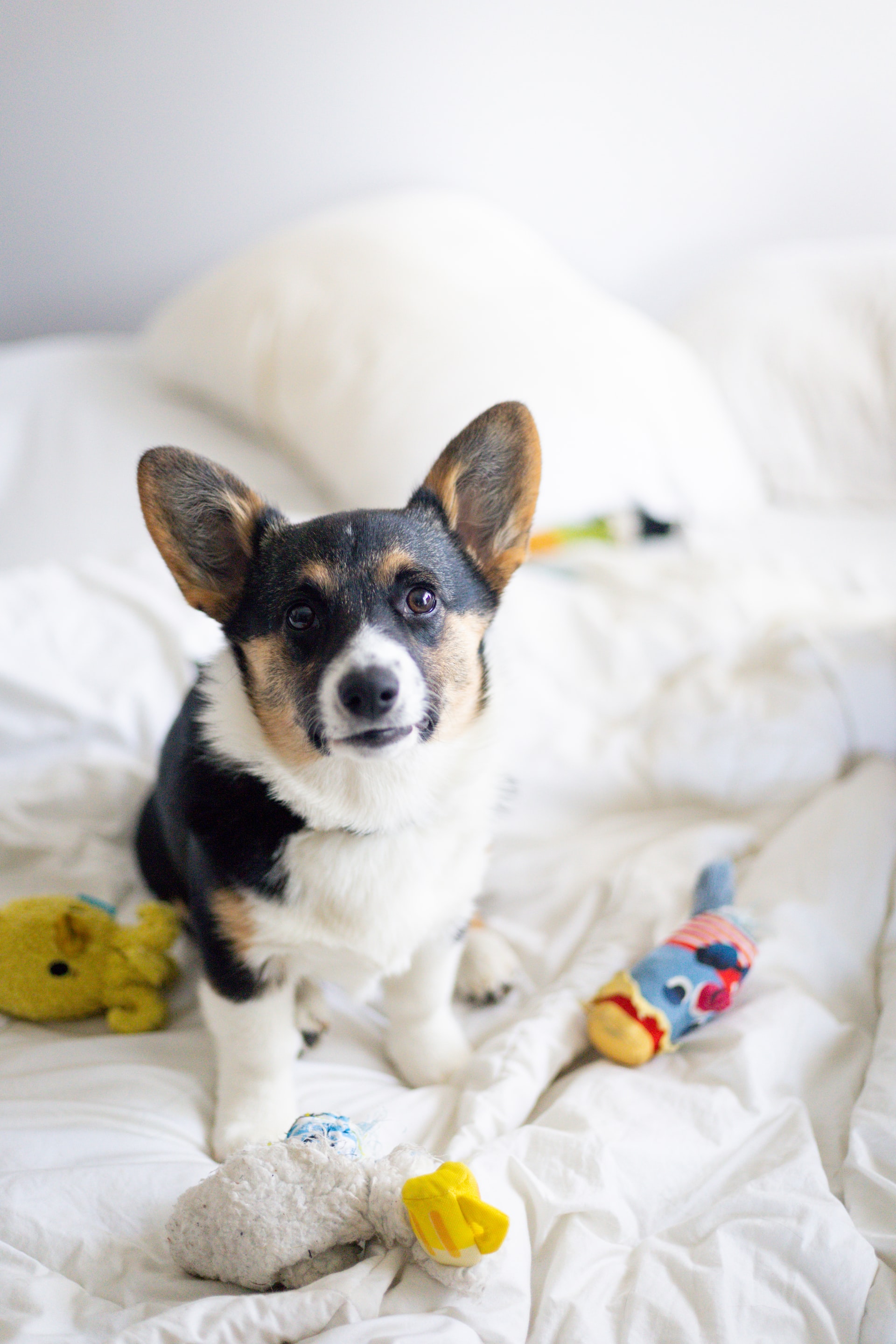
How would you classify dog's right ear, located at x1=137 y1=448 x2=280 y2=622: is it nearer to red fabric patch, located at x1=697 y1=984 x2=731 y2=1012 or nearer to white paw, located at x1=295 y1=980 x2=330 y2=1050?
white paw, located at x1=295 y1=980 x2=330 y2=1050

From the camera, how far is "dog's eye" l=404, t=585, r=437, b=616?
3.46ft

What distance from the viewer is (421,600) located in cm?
106

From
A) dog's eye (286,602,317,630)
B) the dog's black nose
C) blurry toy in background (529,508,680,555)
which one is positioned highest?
dog's eye (286,602,317,630)

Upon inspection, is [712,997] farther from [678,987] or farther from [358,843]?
[358,843]

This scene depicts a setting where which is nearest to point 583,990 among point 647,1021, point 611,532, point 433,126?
point 647,1021

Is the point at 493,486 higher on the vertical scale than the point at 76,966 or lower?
higher

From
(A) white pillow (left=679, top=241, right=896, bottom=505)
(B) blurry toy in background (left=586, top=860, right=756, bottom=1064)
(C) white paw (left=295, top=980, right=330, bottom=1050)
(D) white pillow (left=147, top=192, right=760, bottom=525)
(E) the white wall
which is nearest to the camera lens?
(B) blurry toy in background (left=586, top=860, right=756, bottom=1064)

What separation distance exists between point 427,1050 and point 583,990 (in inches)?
8.4

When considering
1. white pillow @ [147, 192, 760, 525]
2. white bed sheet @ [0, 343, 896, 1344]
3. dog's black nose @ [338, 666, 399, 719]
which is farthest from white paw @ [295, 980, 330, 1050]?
white pillow @ [147, 192, 760, 525]

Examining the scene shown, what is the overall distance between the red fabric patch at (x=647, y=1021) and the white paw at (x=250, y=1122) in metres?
0.41

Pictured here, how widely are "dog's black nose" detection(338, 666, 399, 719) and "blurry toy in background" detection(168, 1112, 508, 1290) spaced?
0.41 metres

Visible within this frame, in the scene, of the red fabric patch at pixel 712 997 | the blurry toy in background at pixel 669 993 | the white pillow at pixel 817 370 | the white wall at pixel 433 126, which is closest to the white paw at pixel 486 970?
the blurry toy in background at pixel 669 993

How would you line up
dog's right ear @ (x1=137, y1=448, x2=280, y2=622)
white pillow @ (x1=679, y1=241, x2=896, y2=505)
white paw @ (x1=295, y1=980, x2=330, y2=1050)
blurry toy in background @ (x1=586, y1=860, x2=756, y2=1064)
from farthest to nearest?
1. white pillow @ (x1=679, y1=241, x2=896, y2=505)
2. white paw @ (x1=295, y1=980, x2=330, y2=1050)
3. blurry toy in background @ (x1=586, y1=860, x2=756, y2=1064)
4. dog's right ear @ (x1=137, y1=448, x2=280, y2=622)

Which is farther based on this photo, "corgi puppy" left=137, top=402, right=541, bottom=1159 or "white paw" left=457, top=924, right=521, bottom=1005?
"white paw" left=457, top=924, right=521, bottom=1005
